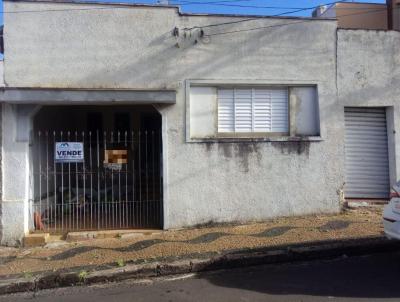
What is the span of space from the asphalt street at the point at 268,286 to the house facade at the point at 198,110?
270 centimetres

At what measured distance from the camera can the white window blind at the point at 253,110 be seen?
9695 mm

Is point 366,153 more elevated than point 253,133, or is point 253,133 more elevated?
point 253,133

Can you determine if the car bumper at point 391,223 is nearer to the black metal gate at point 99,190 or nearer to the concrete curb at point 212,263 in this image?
the concrete curb at point 212,263

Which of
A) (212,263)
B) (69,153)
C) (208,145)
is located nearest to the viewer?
(212,263)

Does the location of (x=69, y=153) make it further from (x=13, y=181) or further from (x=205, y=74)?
(x=205, y=74)

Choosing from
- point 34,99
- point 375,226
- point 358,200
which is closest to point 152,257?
point 34,99

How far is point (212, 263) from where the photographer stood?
7008 millimetres

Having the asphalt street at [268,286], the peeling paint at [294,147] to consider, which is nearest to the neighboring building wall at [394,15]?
the peeling paint at [294,147]

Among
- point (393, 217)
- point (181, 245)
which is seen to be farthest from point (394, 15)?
point (181, 245)

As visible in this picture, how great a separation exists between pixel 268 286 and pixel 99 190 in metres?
4.84

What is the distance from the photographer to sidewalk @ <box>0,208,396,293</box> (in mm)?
7121

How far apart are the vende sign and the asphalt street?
3363mm

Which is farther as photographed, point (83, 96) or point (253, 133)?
point (253, 133)

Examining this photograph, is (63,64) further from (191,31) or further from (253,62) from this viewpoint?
(253,62)
